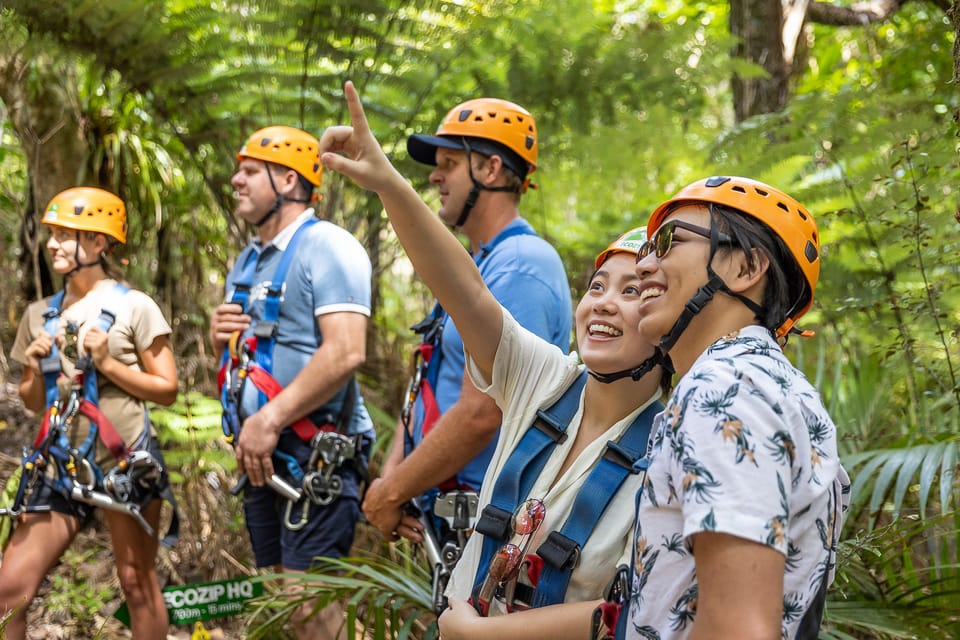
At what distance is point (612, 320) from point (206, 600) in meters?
2.63

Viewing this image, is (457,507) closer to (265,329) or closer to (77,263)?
(265,329)

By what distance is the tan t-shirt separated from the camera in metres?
4.27

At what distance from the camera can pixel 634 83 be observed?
6.00 m

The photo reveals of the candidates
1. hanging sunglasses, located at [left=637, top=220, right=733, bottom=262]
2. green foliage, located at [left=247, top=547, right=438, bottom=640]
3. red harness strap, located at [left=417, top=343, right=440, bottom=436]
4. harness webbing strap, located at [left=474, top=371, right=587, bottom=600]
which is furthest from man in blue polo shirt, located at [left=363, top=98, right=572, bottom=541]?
hanging sunglasses, located at [left=637, top=220, right=733, bottom=262]

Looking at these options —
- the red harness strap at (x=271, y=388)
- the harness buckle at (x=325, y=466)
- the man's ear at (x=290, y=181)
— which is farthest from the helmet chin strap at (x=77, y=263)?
the harness buckle at (x=325, y=466)

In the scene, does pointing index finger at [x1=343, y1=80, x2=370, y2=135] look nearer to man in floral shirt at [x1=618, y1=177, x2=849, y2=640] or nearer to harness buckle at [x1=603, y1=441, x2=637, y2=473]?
man in floral shirt at [x1=618, y1=177, x2=849, y2=640]

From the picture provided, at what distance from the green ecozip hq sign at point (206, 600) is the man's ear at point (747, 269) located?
299 cm

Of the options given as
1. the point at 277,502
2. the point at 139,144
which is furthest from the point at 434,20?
the point at 277,502

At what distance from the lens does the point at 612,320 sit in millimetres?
2271

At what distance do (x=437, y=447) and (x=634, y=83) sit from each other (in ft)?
12.7

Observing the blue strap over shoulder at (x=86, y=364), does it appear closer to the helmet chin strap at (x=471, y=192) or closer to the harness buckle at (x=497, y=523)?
the helmet chin strap at (x=471, y=192)

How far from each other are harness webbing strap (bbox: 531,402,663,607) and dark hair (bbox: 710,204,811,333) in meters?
0.51

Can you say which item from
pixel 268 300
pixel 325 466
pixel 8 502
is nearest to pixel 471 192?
pixel 268 300

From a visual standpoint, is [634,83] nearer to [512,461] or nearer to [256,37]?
[256,37]
